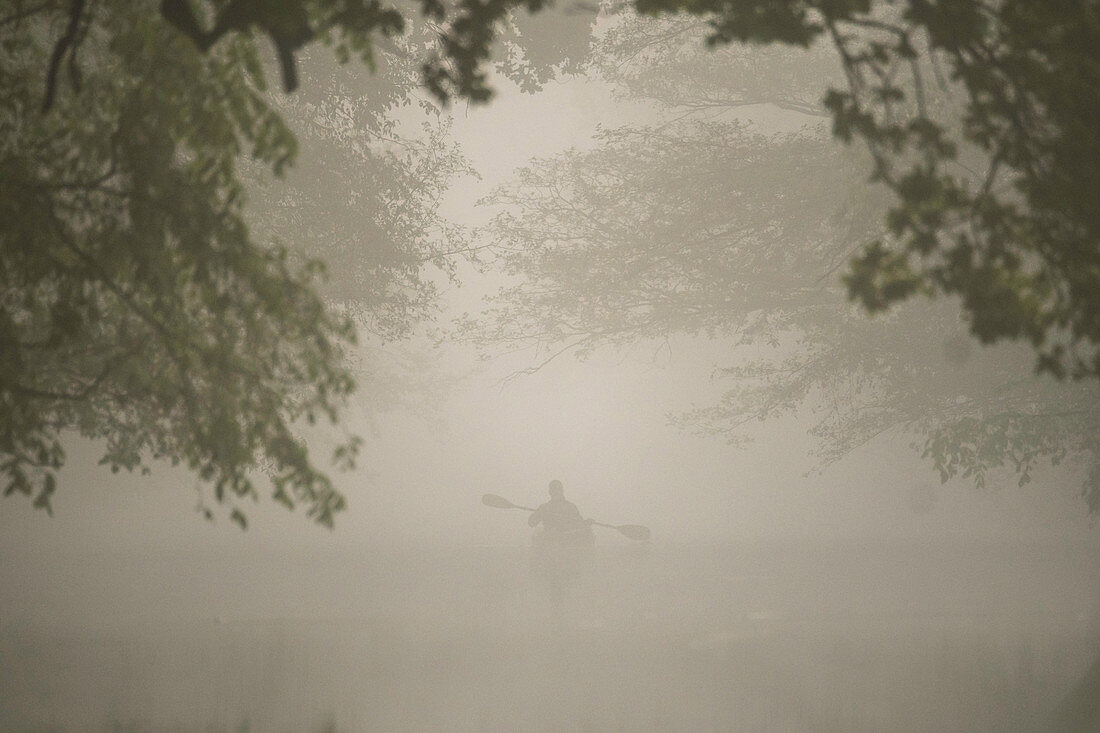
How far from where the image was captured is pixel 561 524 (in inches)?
920

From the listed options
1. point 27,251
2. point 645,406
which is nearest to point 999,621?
point 27,251

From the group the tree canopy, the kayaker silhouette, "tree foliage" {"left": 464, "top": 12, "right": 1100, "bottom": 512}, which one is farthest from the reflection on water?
the tree canopy

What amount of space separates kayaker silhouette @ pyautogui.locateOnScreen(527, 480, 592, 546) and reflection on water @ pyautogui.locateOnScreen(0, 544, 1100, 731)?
3.49m

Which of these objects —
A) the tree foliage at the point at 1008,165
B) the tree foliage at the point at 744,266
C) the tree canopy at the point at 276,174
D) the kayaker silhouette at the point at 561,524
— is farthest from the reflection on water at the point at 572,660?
the tree foliage at the point at 1008,165

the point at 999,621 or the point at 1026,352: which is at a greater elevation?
the point at 1026,352

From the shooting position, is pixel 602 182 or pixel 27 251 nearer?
pixel 27 251

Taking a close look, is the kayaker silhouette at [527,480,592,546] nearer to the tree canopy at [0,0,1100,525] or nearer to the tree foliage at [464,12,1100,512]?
the tree foliage at [464,12,1100,512]

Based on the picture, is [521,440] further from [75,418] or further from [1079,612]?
[75,418]

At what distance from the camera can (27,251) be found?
150 inches

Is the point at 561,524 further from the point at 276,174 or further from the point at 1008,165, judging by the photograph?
the point at 1008,165

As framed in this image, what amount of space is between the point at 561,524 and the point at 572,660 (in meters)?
12.4

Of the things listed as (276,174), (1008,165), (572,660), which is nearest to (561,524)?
(572,660)

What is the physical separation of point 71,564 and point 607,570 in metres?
13.7

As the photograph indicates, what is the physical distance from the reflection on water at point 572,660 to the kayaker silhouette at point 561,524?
3.49 meters
